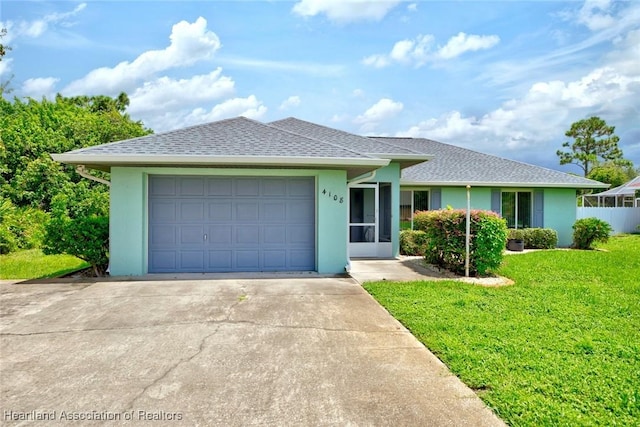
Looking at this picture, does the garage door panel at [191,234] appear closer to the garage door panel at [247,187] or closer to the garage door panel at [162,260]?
the garage door panel at [162,260]

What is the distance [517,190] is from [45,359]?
1652 cm

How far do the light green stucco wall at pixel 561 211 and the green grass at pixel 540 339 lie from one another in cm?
768

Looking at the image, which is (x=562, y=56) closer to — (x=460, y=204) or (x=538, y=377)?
(x=460, y=204)

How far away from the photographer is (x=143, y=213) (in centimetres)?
941

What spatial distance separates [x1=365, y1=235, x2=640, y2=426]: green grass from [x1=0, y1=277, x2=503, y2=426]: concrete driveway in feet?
1.05

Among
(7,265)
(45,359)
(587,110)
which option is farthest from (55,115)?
(587,110)

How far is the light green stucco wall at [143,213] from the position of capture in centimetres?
933

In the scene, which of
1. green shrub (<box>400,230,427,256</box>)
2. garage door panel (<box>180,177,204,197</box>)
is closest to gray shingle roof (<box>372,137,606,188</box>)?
green shrub (<box>400,230,427,256</box>)

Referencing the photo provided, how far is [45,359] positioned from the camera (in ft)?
14.3

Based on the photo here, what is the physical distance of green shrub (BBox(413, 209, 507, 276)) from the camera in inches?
370

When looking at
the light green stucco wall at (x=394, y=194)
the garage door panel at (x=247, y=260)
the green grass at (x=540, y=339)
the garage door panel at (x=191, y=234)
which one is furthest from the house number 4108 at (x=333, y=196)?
the light green stucco wall at (x=394, y=194)

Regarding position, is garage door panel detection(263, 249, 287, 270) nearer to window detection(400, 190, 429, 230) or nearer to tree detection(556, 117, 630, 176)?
window detection(400, 190, 429, 230)

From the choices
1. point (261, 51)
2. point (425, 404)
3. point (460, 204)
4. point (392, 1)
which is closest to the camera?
point (425, 404)

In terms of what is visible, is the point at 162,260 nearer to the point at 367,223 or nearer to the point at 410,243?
the point at 367,223
